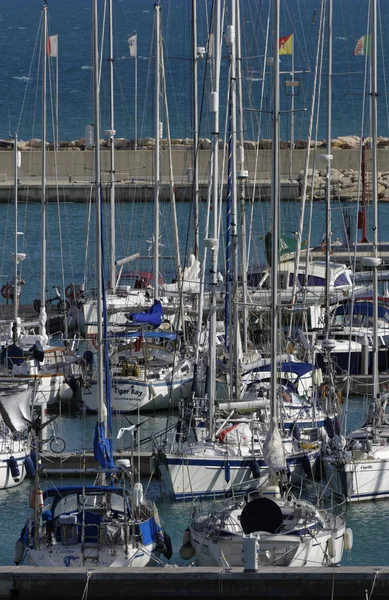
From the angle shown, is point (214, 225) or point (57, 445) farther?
point (57, 445)

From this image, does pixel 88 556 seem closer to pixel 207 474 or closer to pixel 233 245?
pixel 207 474

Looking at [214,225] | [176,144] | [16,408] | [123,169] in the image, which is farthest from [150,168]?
[16,408]

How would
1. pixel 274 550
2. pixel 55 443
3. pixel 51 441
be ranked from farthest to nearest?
pixel 55 443, pixel 51 441, pixel 274 550

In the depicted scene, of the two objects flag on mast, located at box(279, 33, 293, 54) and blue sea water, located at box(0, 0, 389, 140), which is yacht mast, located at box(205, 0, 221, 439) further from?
blue sea water, located at box(0, 0, 389, 140)

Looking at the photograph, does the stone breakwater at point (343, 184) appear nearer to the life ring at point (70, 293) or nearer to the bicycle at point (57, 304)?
the life ring at point (70, 293)

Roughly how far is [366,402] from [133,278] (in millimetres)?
12383

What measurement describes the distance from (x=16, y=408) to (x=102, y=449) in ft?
12.8

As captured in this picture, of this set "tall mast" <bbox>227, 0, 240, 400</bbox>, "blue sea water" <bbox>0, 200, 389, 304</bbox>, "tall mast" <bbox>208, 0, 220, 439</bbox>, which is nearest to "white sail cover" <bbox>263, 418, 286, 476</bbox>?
"tall mast" <bbox>208, 0, 220, 439</bbox>

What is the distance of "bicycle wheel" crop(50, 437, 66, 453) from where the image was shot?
989 inches

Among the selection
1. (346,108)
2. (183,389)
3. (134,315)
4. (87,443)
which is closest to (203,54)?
(134,315)

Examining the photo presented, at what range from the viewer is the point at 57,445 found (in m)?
25.4

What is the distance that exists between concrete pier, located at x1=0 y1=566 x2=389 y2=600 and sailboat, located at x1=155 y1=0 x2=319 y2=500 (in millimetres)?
3688

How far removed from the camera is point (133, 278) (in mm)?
40688

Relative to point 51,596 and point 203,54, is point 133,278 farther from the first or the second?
point 51,596
